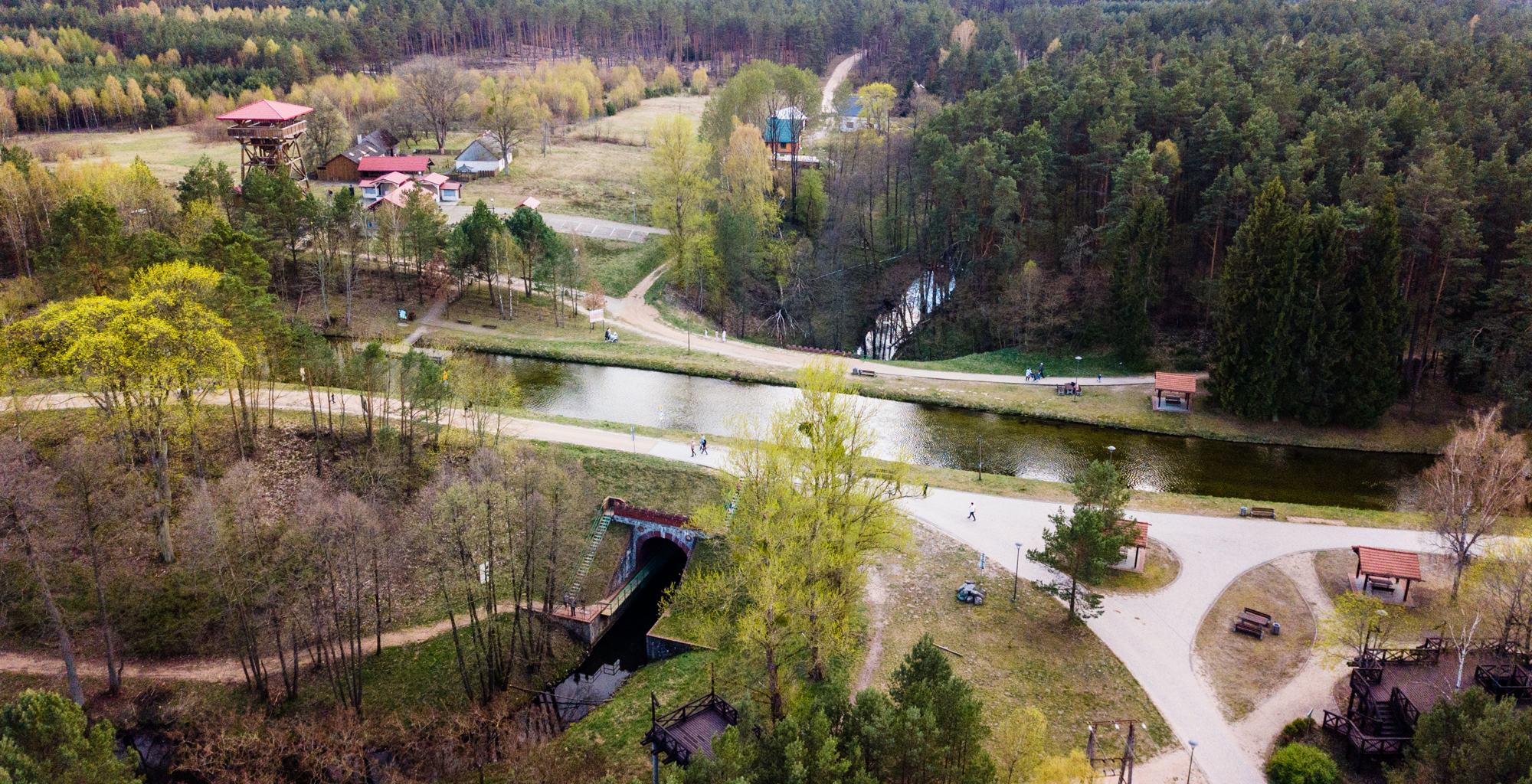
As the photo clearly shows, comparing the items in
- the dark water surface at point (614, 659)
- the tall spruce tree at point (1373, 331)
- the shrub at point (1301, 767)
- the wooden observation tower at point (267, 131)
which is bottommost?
the dark water surface at point (614, 659)

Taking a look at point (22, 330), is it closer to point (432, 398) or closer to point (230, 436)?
point (230, 436)

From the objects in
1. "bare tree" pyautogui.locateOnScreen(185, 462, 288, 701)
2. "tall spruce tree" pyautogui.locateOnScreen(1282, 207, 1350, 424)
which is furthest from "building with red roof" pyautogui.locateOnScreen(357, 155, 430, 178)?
"tall spruce tree" pyautogui.locateOnScreen(1282, 207, 1350, 424)

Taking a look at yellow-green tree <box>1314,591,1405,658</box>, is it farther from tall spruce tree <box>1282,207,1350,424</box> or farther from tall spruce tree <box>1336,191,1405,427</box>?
tall spruce tree <box>1336,191,1405,427</box>

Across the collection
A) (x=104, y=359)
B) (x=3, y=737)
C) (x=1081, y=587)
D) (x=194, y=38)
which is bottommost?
(x=1081, y=587)

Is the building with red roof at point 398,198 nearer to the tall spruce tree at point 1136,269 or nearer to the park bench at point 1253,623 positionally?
the tall spruce tree at point 1136,269

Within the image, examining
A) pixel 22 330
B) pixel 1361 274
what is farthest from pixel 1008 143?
pixel 22 330

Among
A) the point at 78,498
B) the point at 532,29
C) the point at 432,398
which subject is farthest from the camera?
the point at 532,29

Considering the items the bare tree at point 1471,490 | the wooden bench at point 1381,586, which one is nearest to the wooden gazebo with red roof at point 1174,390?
the bare tree at point 1471,490
